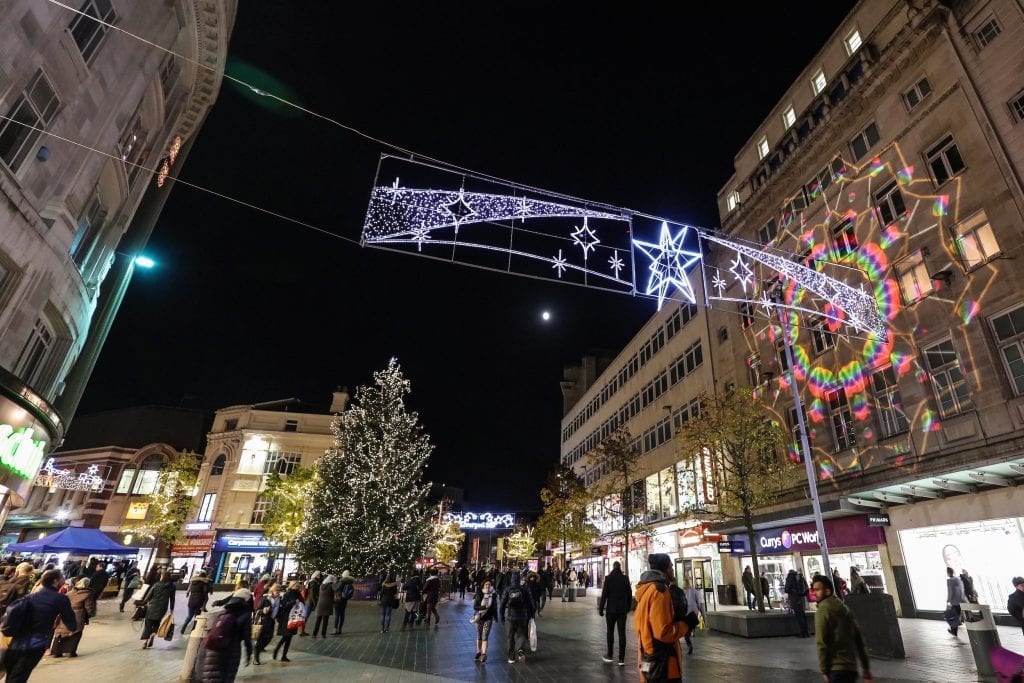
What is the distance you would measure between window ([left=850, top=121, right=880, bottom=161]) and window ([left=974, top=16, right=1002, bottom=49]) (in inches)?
174

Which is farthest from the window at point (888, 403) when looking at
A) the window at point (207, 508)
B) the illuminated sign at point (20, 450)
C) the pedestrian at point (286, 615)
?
the window at point (207, 508)

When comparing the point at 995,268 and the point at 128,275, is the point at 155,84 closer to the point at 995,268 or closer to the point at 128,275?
the point at 128,275

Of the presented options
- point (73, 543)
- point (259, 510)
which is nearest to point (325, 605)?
point (73, 543)

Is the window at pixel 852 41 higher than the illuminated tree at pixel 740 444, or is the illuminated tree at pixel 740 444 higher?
the window at pixel 852 41

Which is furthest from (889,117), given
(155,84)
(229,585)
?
(229,585)

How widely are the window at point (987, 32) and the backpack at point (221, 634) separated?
1110 inches

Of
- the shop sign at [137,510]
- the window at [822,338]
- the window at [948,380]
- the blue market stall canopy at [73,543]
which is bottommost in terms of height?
the blue market stall canopy at [73,543]

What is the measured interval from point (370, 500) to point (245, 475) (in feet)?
102

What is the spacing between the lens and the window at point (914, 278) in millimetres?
19469

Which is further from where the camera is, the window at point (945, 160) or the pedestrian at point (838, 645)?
the window at point (945, 160)

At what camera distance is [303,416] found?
5444 centimetres

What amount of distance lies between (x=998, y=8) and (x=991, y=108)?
3787 mm

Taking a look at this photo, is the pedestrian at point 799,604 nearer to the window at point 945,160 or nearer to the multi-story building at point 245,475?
the window at point 945,160

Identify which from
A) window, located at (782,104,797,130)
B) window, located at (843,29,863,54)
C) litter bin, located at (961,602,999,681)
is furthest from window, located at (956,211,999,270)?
window, located at (782,104,797,130)
